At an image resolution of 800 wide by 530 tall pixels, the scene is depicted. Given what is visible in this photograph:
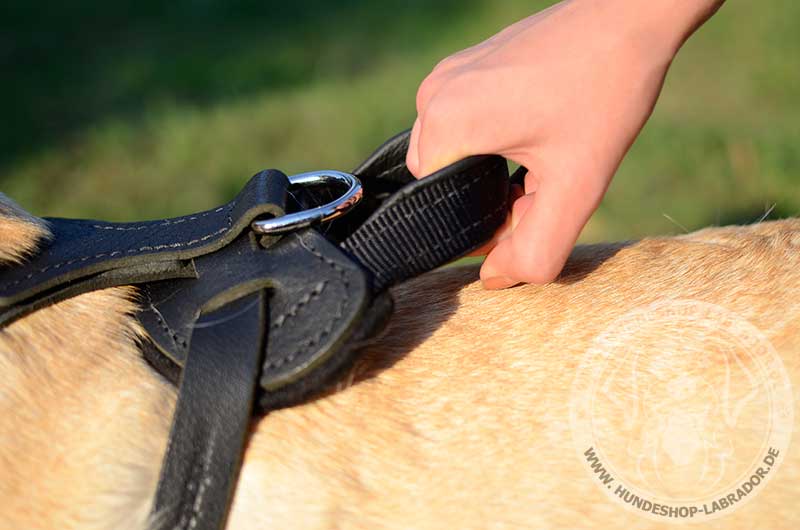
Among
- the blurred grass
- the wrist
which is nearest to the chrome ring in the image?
the wrist

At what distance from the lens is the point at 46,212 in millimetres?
4480

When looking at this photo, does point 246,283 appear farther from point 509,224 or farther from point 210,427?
point 509,224

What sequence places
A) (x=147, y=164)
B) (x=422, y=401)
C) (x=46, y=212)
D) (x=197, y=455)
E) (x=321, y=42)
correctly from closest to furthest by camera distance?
1. (x=197, y=455)
2. (x=422, y=401)
3. (x=46, y=212)
4. (x=147, y=164)
5. (x=321, y=42)

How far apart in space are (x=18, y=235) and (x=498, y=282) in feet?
2.69

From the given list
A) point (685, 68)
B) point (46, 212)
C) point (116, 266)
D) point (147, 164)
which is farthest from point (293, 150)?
point (116, 266)

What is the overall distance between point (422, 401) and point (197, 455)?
1.15 feet

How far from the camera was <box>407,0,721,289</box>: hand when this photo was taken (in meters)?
1.34

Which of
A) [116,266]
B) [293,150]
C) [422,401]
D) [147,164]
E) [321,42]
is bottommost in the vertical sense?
[422,401]


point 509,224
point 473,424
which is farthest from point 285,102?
point 473,424

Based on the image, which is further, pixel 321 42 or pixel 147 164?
pixel 321 42

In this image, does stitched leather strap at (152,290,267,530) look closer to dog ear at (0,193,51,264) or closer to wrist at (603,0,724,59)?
dog ear at (0,193,51,264)

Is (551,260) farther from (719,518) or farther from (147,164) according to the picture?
(147,164)

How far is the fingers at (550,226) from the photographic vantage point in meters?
1.35

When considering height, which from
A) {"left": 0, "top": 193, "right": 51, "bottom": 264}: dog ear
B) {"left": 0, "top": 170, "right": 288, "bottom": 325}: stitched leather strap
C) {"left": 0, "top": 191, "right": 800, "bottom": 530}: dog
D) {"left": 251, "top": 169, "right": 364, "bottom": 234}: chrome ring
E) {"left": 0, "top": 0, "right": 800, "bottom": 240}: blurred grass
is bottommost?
{"left": 0, "top": 191, "right": 800, "bottom": 530}: dog
